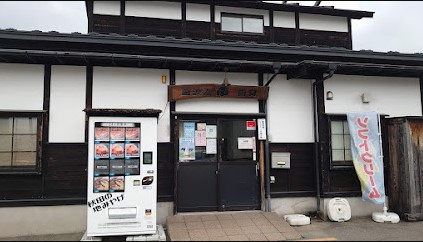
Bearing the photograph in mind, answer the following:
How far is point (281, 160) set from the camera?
276 inches

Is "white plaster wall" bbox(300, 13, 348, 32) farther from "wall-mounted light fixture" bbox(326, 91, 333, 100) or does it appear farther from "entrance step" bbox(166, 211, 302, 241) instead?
"entrance step" bbox(166, 211, 302, 241)

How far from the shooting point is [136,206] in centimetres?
550

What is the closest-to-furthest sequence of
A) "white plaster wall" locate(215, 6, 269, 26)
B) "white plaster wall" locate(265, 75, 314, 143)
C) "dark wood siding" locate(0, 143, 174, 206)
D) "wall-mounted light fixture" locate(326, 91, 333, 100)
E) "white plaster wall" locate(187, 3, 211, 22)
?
"dark wood siding" locate(0, 143, 174, 206) → "white plaster wall" locate(265, 75, 314, 143) → "wall-mounted light fixture" locate(326, 91, 333, 100) → "white plaster wall" locate(187, 3, 211, 22) → "white plaster wall" locate(215, 6, 269, 26)

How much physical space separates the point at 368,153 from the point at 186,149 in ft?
13.8

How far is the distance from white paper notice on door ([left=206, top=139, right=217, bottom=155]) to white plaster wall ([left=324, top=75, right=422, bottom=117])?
292 cm

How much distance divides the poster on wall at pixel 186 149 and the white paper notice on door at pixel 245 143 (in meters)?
1.09

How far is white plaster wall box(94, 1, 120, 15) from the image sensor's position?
29.5 ft

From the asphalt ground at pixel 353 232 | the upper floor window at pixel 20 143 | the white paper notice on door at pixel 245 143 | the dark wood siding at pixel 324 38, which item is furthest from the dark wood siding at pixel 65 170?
the dark wood siding at pixel 324 38

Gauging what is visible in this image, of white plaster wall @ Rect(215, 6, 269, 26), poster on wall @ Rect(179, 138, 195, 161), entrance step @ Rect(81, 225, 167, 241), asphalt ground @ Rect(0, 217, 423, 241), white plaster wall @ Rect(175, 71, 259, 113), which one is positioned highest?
white plaster wall @ Rect(215, 6, 269, 26)

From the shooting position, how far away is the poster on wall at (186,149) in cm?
670

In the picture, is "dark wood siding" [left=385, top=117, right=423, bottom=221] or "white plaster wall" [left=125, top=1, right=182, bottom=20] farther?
"white plaster wall" [left=125, top=1, right=182, bottom=20]

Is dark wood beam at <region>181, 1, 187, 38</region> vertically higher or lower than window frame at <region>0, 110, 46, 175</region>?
higher

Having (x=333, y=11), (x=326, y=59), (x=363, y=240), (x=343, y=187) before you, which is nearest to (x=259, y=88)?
(x=326, y=59)

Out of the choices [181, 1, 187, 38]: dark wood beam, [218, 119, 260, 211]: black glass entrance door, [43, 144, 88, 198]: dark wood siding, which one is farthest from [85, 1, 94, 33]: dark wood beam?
[218, 119, 260, 211]: black glass entrance door
